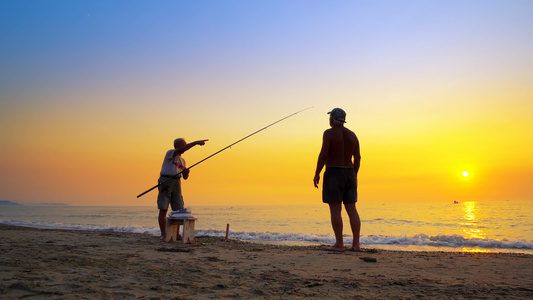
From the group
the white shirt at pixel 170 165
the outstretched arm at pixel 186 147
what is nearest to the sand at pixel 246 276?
the white shirt at pixel 170 165

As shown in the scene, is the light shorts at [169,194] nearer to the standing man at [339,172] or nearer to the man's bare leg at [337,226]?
the standing man at [339,172]

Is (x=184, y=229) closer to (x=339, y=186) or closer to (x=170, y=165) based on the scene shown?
(x=170, y=165)

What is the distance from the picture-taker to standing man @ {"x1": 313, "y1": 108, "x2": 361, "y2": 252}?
5.70m

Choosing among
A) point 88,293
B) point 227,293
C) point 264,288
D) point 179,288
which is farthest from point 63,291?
point 264,288

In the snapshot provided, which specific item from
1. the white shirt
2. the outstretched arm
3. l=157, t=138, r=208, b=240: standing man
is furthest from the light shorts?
the outstretched arm

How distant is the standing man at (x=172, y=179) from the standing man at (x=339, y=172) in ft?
7.85

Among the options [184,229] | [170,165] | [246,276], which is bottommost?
[246,276]

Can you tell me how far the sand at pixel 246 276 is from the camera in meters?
2.84

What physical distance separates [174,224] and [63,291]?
408 cm

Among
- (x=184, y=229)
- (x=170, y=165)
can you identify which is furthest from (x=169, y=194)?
(x=184, y=229)

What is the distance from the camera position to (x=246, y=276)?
357cm

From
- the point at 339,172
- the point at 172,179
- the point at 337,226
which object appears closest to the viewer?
the point at 337,226

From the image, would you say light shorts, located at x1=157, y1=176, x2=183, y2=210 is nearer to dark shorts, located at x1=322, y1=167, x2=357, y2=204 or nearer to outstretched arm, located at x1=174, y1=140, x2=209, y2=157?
outstretched arm, located at x1=174, y1=140, x2=209, y2=157

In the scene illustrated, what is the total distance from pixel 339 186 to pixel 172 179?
10.6ft
